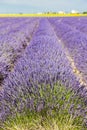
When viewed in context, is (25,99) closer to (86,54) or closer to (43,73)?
(43,73)

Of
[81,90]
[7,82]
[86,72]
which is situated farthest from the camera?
[86,72]

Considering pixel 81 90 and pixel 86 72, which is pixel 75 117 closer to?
pixel 81 90

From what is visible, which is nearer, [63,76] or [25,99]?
[25,99]

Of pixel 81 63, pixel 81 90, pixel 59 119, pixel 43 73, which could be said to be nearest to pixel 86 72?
pixel 81 63

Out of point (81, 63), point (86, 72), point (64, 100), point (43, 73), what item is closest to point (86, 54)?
point (81, 63)

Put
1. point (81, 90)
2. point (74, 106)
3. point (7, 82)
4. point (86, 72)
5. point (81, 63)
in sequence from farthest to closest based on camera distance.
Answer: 1. point (81, 63)
2. point (86, 72)
3. point (7, 82)
4. point (81, 90)
5. point (74, 106)

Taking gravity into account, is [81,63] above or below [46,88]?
below
